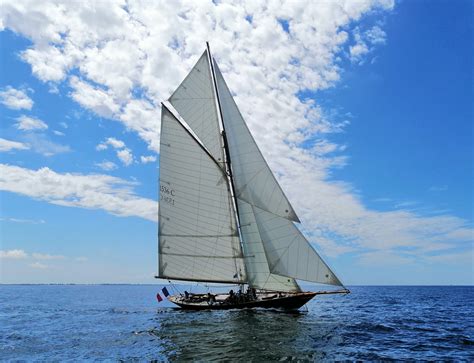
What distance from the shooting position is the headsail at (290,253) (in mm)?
35938

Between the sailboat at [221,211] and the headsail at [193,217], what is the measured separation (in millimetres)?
101

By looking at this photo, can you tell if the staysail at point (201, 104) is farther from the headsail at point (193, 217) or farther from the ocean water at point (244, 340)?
the ocean water at point (244, 340)

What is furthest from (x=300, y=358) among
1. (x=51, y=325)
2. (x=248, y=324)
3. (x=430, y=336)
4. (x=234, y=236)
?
(x=51, y=325)

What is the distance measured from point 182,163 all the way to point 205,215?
5894mm

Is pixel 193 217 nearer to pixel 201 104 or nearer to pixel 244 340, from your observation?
pixel 201 104

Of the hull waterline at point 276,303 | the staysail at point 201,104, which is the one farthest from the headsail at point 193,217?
the hull waterline at point 276,303

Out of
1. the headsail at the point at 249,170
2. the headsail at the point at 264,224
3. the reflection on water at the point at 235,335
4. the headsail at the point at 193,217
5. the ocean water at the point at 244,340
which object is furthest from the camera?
the headsail at the point at 193,217

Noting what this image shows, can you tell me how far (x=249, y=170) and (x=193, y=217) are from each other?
774 cm

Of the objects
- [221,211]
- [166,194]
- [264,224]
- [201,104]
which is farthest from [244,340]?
[201,104]

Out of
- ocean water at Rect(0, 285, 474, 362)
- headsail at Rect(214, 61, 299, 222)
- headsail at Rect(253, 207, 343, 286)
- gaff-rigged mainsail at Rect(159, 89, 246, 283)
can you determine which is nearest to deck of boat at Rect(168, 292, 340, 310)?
ocean water at Rect(0, 285, 474, 362)

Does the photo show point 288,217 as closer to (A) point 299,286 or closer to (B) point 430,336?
(A) point 299,286

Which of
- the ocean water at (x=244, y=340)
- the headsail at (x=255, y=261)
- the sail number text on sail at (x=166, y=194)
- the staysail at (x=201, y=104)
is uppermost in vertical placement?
the staysail at (x=201, y=104)

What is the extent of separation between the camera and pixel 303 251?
36.3 metres

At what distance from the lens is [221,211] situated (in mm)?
41500
